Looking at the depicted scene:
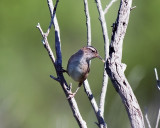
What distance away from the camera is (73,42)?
27.2 feet

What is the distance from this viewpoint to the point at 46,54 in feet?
29.5

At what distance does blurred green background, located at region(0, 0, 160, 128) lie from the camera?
8.38 metres

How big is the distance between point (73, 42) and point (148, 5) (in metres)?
1.81

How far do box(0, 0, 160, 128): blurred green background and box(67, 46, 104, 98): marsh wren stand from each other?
3.97 metres

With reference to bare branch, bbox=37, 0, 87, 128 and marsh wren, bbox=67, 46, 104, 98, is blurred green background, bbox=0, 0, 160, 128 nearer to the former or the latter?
marsh wren, bbox=67, 46, 104, 98

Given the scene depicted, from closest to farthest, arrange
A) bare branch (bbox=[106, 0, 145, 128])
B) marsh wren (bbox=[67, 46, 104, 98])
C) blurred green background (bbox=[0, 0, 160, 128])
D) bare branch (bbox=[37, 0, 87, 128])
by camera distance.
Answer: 1. bare branch (bbox=[106, 0, 145, 128])
2. bare branch (bbox=[37, 0, 87, 128])
3. marsh wren (bbox=[67, 46, 104, 98])
4. blurred green background (bbox=[0, 0, 160, 128])

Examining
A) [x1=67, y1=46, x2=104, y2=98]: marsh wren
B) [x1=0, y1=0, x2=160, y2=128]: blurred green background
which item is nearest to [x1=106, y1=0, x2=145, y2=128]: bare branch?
[x1=67, y1=46, x2=104, y2=98]: marsh wren

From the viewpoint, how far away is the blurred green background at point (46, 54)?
8375mm

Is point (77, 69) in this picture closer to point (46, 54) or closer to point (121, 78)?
point (121, 78)

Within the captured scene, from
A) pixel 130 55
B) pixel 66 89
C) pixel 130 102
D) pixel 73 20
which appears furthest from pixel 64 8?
pixel 130 102

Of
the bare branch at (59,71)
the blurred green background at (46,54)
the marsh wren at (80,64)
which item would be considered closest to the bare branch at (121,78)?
the bare branch at (59,71)

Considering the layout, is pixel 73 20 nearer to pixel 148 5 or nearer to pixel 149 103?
pixel 148 5

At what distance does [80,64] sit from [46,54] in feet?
16.2

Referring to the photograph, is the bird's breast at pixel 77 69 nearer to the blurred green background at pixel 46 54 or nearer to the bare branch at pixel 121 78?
the bare branch at pixel 121 78
